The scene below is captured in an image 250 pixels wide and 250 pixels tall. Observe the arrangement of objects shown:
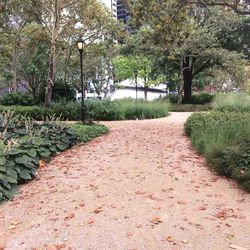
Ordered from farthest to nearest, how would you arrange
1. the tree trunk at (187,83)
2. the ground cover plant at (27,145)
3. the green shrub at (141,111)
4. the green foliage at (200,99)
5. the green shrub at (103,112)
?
the green foliage at (200,99), the tree trunk at (187,83), the green shrub at (141,111), the green shrub at (103,112), the ground cover plant at (27,145)

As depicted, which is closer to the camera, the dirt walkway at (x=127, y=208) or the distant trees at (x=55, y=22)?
the dirt walkway at (x=127, y=208)

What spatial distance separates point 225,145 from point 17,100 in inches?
570

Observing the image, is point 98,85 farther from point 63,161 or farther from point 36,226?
point 36,226

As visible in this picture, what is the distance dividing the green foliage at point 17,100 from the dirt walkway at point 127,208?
1170 cm

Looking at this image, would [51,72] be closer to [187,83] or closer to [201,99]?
[187,83]

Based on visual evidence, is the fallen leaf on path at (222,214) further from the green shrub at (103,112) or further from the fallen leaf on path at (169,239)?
the green shrub at (103,112)

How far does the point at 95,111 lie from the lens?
16.9 meters

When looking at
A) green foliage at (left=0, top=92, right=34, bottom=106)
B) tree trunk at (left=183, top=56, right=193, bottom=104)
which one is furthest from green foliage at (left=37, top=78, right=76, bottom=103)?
tree trunk at (left=183, top=56, right=193, bottom=104)

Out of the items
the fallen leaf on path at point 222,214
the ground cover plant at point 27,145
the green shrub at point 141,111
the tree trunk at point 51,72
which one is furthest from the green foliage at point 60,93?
the fallen leaf on path at point 222,214

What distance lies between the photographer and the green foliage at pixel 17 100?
1892cm

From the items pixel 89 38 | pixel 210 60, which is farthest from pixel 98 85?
pixel 89 38

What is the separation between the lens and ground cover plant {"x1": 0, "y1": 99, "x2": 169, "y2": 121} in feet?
53.3

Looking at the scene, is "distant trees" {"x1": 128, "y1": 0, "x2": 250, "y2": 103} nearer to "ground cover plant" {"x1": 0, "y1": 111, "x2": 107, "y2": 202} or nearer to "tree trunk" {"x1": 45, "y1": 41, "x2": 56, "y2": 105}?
"tree trunk" {"x1": 45, "y1": 41, "x2": 56, "y2": 105}

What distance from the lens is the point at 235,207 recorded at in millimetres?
4777
